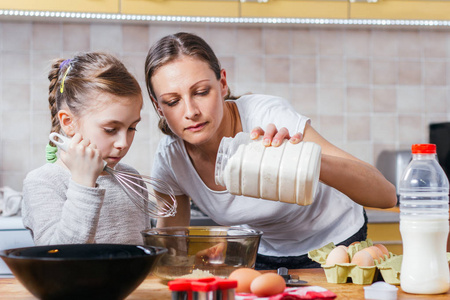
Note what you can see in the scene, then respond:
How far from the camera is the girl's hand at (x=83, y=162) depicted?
1.03 metres

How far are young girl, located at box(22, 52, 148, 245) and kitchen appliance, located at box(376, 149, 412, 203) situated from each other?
61.3 inches

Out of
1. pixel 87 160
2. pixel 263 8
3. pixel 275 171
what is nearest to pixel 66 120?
pixel 87 160

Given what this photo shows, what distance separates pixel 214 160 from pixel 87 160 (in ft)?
1.38

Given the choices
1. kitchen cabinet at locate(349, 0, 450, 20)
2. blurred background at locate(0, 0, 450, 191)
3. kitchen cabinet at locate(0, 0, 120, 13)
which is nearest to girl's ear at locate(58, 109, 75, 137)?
kitchen cabinet at locate(0, 0, 120, 13)

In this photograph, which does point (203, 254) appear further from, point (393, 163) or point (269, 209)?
point (393, 163)

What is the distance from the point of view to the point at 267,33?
2656mm

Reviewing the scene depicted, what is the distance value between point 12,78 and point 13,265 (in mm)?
1989

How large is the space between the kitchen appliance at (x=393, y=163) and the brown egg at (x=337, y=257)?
177cm

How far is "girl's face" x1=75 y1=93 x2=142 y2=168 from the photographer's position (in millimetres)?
1229

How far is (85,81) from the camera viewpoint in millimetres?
1316

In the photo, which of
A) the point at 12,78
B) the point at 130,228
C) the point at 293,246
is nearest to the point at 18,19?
the point at 12,78

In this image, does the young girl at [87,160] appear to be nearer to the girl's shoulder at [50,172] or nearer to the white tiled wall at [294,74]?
the girl's shoulder at [50,172]

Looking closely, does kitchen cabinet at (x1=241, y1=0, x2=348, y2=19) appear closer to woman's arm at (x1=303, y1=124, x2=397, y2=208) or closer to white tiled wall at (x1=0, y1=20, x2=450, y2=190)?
white tiled wall at (x1=0, y1=20, x2=450, y2=190)

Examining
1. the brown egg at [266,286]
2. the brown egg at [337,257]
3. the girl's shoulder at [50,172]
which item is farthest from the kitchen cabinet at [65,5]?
the brown egg at [266,286]
